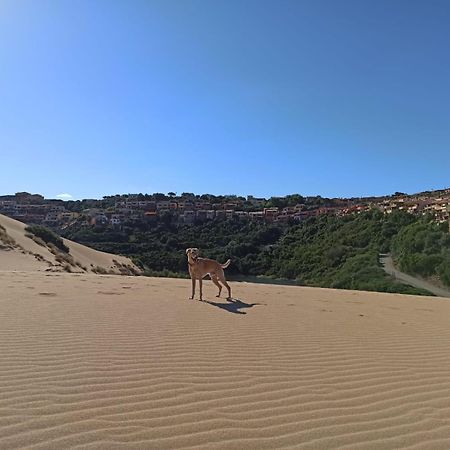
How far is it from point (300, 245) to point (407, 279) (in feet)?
79.7

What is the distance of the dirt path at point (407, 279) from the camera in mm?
31191

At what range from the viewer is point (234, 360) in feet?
17.7

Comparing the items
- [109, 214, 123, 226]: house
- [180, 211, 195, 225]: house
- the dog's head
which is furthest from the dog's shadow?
[180, 211, 195, 225]: house

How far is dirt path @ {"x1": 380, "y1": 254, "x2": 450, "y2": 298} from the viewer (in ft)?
102

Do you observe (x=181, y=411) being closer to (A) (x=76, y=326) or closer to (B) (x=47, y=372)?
(B) (x=47, y=372)

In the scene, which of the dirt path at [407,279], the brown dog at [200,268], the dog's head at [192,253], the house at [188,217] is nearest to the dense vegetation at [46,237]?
the dirt path at [407,279]

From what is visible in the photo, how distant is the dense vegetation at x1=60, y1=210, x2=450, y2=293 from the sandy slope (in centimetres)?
2123

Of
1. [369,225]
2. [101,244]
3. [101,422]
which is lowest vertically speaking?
[101,422]

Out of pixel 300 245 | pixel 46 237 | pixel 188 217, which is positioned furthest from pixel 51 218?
pixel 46 237

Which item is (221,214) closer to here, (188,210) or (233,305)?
(188,210)

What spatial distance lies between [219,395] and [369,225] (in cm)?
5631

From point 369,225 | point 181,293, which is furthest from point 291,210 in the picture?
point 181,293

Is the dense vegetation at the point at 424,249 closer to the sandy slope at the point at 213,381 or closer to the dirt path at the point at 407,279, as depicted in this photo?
the dirt path at the point at 407,279

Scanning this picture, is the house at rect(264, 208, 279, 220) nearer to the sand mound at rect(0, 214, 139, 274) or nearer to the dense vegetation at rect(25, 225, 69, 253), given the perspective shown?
the sand mound at rect(0, 214, 139, 274)
